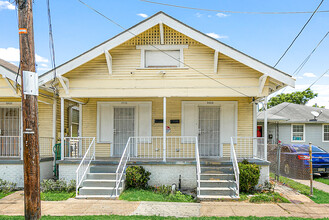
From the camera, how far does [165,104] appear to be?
928 centimetres

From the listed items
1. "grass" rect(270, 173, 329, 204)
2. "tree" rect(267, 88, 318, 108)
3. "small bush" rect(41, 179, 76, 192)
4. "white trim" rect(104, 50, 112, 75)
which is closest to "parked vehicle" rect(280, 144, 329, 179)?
"grass" rect(270, 173, 329, 204)

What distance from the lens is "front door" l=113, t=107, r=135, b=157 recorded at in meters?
11.2

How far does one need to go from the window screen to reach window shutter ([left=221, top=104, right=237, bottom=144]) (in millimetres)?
2857

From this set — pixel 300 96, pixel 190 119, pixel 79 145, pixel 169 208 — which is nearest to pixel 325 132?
pixel 190 119

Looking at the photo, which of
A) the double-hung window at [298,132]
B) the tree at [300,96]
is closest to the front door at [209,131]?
the double-hung window at [298,132]

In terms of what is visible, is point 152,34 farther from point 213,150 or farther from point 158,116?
point 213,150

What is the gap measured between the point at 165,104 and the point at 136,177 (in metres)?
2.61

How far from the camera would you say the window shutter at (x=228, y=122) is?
10.9 meters

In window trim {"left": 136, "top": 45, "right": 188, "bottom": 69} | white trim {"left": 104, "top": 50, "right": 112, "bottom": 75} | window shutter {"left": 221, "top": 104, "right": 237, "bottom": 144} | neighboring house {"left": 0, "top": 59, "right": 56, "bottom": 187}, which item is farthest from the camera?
window shutter {"left": 221, "top": 104, "right": 237, "bottom": 144}

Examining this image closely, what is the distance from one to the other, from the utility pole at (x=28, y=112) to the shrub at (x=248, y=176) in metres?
5.67

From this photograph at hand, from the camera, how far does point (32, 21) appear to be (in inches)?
214

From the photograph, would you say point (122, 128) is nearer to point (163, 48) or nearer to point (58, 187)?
point (58, 187)

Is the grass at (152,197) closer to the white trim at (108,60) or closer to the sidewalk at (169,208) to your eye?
the sidewalk at (169,208)

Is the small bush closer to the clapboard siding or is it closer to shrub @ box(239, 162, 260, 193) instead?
the clapboard siding
